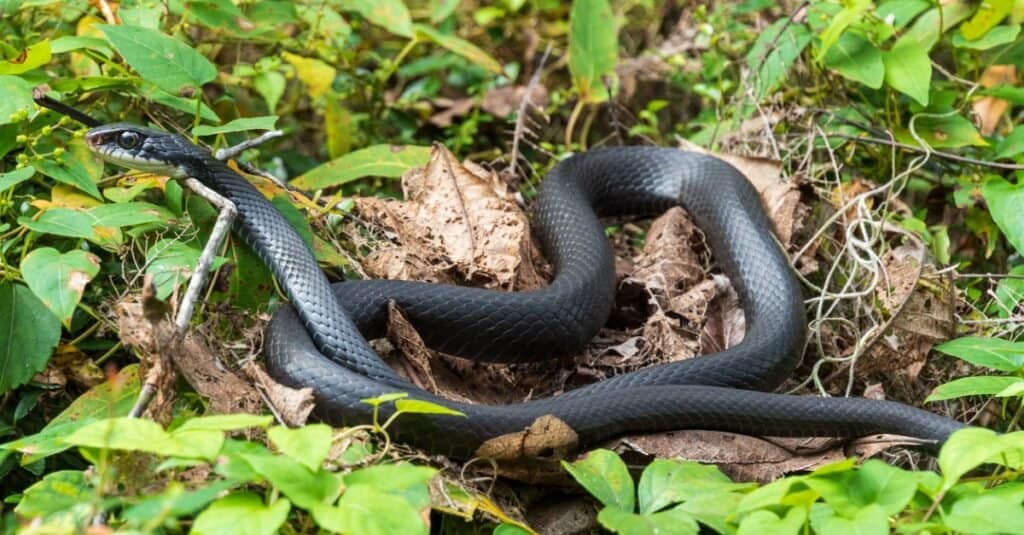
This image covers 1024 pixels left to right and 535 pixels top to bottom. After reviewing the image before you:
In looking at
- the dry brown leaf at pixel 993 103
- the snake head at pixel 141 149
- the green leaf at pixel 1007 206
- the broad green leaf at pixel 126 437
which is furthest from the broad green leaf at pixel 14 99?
the dry brown leaf at pixel 993 103

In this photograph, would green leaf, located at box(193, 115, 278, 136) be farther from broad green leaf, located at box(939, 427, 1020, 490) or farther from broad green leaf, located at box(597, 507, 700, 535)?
broad green leaf, located at box(939, 427, 1020, 490)

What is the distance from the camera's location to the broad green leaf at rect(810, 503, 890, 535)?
284cm

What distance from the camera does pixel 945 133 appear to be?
576 cm

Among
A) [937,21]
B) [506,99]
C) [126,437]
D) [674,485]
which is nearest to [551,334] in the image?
[674,485]

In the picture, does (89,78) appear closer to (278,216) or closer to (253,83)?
(278,216)

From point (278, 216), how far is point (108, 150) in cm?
75

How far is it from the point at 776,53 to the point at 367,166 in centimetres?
242

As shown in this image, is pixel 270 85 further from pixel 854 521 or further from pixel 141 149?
pixel 854 521

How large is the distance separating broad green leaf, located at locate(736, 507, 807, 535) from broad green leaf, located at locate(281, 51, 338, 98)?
4046 mm

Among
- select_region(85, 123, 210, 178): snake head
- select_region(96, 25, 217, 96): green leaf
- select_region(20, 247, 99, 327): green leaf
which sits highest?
select_region(96, 25, 217, 96): green leaf

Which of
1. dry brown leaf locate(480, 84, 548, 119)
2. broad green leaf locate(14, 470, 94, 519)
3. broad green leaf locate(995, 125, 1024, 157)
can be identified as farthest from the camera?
dry brown leaf locate(480, 84, 548, 119)

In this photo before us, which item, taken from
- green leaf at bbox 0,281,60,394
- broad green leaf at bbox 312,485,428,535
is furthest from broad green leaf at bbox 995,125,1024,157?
green leaf at bbox 0,281,60,394

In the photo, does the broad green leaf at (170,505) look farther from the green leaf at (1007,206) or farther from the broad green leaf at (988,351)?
the green leaf at (1007,206)

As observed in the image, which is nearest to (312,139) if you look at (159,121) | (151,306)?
(159,121)
